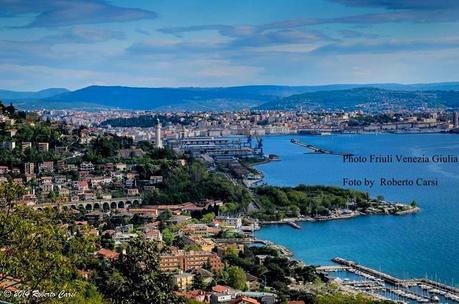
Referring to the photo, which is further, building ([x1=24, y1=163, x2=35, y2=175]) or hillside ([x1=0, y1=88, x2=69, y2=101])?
hillside ([x1=0, y1=88, x2=69, y2=101])

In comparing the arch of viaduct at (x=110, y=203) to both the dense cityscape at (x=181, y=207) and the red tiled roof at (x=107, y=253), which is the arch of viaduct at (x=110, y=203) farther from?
the red tiled roof at (x=107, y=253)

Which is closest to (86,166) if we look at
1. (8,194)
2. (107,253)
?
(107,253)

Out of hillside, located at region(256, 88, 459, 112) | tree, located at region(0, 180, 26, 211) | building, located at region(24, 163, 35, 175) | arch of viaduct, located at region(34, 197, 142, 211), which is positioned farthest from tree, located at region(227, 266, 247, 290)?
hillside, located at region(256, 88, 459, 112)

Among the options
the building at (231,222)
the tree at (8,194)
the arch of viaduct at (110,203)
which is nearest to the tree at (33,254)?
the tree at (8,194)

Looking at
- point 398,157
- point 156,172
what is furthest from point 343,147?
point 156,172

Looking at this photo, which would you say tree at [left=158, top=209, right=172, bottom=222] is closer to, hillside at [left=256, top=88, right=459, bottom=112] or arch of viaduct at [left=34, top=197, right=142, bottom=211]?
arch of viaduct at [left=34, top=197, right=142, bottom=211]

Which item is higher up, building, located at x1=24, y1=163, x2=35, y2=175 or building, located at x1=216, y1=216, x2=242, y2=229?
building, located at x1=24, y1=163, x2=35, y2=175
